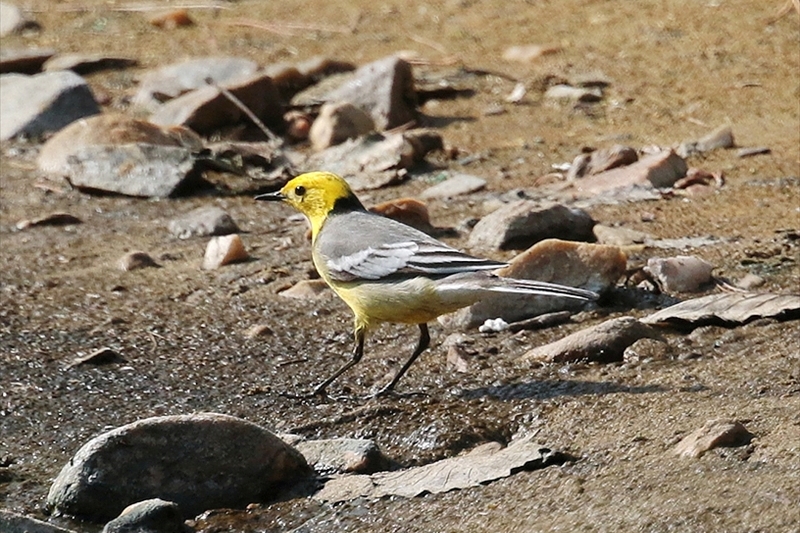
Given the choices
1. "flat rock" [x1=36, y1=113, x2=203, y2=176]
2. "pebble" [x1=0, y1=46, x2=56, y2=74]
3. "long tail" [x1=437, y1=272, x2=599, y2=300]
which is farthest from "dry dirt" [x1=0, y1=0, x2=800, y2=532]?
"pebble" [x1=0, y1=46, x2=56, y2=74]

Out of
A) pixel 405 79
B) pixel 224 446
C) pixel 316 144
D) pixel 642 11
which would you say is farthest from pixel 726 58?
pixel 224 446

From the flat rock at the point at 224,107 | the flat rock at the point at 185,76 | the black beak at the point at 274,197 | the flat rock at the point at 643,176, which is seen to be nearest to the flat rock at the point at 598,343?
the black beak at the point at 274,197

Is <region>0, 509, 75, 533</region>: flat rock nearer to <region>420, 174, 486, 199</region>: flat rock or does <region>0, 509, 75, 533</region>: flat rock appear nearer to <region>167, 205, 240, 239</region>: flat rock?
<region>167, 205, 240, 239</region>: flat rock

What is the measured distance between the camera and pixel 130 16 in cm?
1359

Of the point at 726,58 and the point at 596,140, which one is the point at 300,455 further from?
the point at 726,58

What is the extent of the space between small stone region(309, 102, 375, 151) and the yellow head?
2785 mm

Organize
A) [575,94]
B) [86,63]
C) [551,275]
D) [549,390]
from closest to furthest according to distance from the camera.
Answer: [549,390] → [551,275] → [575,94] → [86,63]

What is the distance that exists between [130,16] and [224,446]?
9.26 meters

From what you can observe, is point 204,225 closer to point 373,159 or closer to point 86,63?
point 373,159

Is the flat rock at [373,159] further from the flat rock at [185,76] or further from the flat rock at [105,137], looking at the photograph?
the flat rock at [185,76]

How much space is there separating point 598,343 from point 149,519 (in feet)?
7.23

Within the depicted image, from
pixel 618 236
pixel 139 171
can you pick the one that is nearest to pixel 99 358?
pixel 618 236

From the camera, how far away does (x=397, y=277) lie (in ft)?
19.6

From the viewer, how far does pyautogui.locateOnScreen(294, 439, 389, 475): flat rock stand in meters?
5.19
